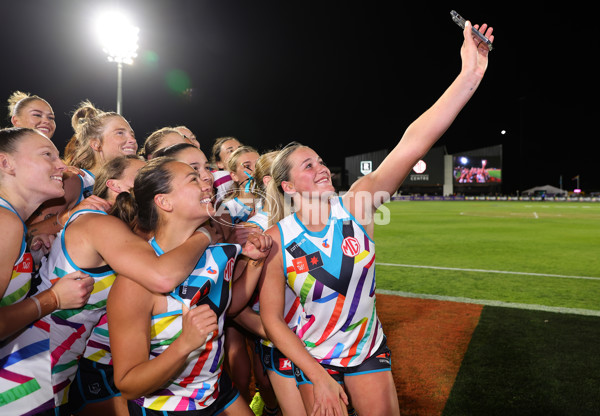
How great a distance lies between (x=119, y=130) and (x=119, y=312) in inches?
82.1

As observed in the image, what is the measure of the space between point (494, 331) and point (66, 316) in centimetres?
488

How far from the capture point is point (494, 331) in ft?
16.8

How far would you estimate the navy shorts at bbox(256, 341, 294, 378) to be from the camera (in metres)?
2.54

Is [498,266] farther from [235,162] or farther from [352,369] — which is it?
[352,369]

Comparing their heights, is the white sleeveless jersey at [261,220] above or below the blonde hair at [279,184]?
below

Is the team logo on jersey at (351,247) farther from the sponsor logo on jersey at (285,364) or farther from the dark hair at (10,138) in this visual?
the dark hair at (10,138)

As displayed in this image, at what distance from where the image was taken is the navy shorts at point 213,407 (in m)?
1.98

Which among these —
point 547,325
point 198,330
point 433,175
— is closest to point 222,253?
point 198,330

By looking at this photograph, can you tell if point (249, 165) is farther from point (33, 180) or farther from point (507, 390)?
point (507, 390)

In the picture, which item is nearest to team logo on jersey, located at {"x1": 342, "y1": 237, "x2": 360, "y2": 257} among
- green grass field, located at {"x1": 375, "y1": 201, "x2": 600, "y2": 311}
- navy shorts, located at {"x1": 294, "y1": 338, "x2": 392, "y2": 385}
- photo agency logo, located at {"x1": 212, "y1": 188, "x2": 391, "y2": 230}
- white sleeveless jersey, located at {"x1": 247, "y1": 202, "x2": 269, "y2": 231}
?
→ photo agency logo, located at {"x1": 212, "y1": 188, "x2": 391, "y2": 230}

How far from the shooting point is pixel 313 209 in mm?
2652

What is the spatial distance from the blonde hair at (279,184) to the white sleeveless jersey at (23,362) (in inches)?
60.0

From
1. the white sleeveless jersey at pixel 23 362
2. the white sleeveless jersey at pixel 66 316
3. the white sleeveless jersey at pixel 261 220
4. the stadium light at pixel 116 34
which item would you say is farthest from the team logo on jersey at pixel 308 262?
the stadium light at pixel 116 34

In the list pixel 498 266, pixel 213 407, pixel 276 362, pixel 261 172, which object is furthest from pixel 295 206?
pixel 498 266
